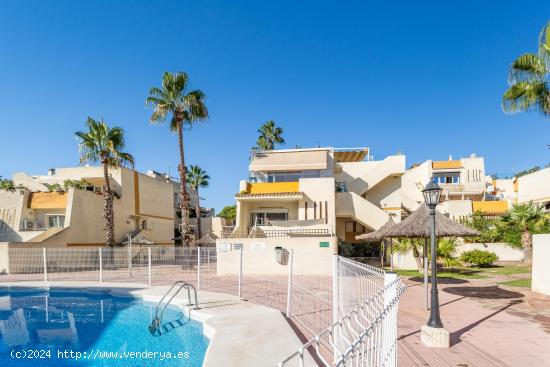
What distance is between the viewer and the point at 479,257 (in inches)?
826

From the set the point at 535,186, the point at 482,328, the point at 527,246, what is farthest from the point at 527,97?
the point at 535,186

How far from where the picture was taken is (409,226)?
444 inches

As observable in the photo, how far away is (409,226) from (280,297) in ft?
17.0

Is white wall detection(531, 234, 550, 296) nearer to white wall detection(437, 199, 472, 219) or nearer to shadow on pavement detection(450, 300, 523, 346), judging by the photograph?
shadow on pavement detection(450, 300, 523, 346)

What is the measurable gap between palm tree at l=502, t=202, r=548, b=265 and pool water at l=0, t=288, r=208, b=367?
874 inches

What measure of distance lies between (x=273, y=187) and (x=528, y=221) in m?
17.5

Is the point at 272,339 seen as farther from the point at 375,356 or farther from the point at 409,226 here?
the point at 409,226

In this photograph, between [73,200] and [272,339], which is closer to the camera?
[272,339]

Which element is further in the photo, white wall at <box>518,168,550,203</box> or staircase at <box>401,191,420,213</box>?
staircase at <box>401,191,420,213</box>

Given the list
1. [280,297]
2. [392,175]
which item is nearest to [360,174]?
[392,175]

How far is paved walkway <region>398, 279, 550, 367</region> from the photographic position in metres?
5.86

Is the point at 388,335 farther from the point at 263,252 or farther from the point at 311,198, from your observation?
the point at 311,198

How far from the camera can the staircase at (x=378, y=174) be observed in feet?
94.8

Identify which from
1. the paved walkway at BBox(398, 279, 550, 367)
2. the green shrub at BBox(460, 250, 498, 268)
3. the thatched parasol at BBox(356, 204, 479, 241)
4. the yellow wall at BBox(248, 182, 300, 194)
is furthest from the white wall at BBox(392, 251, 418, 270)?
the thatched parasol at BBox(356, 204, 479, 241)
